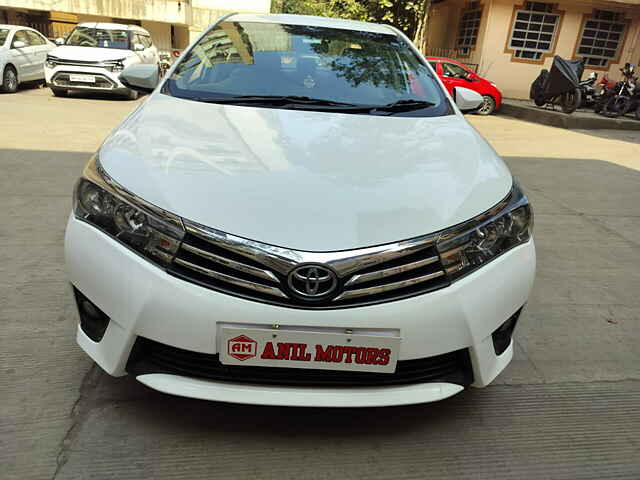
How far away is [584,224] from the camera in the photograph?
431 centimetres

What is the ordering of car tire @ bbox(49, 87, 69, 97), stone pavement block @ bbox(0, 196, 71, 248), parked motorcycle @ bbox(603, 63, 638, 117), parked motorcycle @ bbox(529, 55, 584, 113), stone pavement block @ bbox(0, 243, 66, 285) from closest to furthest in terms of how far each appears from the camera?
stone pavement block @ bbox(0, 243, 66, 285), stone pavement block @ bbox(0, 196, 71, 248), car tire @ bbox(49, 87, 69, 97), parked motorcycle @ bbox(529, 55, 584, 113), parked motorcycle @ bbox(603, 63, 638, 117)

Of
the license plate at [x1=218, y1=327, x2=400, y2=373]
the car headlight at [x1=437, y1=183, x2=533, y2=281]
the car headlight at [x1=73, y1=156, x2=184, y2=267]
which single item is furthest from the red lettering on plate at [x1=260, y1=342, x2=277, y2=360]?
the car headlight at [x1=437, y1=183, x2=533, y2=281]

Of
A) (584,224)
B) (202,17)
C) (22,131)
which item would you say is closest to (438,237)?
(584,224)

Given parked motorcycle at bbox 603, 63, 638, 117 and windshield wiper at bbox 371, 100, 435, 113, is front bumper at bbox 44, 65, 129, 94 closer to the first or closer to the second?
windshield wiper at bbox 371, 100, 435, 113

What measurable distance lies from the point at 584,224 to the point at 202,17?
27888 mm

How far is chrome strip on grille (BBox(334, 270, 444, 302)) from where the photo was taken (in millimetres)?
1422

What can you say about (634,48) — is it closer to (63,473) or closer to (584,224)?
(584,224)

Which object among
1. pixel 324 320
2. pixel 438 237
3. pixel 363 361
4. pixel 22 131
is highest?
pixel 438 237

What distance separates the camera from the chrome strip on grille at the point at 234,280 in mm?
1407

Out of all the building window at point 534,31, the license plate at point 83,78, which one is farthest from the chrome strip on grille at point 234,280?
the building window at point 534,31

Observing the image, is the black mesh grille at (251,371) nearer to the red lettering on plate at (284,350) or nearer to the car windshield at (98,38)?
the red lettering on plate at (284,350)

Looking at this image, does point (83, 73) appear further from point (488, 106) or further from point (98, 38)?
point (488, 106)

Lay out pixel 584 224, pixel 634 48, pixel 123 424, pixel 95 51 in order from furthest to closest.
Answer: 1. pixel 634 48
2. pixel 95 51
3. pixel 584 224
4. pixel 123 424

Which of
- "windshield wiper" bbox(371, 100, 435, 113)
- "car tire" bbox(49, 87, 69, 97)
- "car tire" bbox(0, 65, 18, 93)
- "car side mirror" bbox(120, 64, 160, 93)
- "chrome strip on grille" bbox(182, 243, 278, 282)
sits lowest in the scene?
"car tire" bbox(49, 87, 69, 97)
